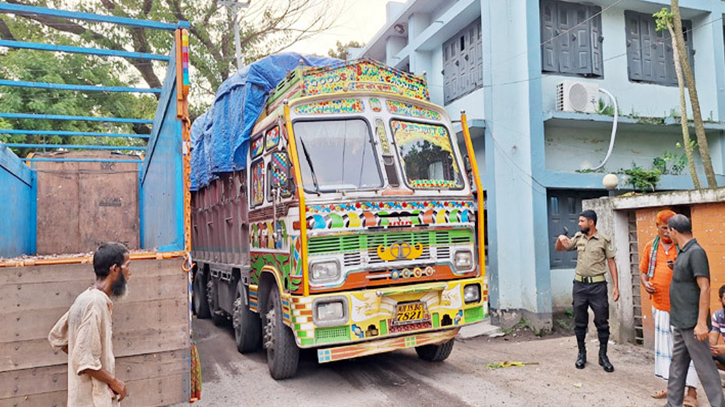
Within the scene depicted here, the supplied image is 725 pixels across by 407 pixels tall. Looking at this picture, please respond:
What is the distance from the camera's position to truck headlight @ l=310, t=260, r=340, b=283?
4812 millimetres

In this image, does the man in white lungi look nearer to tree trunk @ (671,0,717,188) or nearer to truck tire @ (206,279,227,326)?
tree trunk @ (671,0,717,188)

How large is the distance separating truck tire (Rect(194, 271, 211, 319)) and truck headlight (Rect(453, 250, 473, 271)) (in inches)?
234

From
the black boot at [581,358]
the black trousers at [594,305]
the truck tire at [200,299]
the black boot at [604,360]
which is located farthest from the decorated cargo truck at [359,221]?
the truck tire at [200,299]

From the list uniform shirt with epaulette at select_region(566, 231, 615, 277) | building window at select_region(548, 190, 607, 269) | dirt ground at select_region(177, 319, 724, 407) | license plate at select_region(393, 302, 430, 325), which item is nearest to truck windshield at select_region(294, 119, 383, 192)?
license plate at select_region(393, 302, 430, 325)

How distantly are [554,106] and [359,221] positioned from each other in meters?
6.03

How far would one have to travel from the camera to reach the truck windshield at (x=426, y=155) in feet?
17.9

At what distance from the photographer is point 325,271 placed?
191 inches

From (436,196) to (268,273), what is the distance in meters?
2.13

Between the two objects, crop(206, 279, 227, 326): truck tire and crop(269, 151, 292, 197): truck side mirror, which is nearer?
crop(269, 151, 292, 197): truck side mirror

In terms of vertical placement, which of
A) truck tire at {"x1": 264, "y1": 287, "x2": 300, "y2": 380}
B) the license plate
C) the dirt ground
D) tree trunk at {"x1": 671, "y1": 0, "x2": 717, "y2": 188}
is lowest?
the dirt ground

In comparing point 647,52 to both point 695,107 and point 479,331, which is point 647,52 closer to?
point 695,107

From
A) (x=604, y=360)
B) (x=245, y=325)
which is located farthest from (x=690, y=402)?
(x=245, y=325)

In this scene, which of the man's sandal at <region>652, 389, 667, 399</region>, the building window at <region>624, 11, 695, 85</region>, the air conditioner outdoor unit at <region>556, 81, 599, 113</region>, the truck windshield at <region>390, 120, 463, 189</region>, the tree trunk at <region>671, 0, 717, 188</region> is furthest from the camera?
the building window at <region>624, 11, 695, 85</region>

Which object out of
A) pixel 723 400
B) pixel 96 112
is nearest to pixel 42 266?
pixel 723 400
